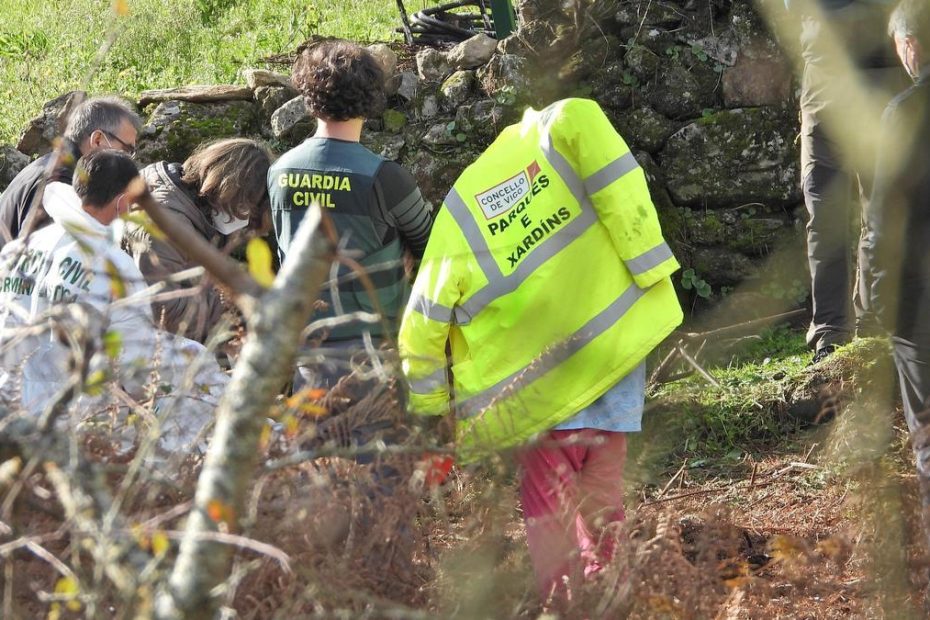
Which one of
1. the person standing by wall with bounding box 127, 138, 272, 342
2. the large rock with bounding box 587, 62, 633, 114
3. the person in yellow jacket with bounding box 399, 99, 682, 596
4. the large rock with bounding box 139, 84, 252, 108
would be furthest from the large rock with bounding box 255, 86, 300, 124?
the person in yellow jacket with bounding box 399, 99, 682, 596

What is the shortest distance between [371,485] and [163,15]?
7.71m

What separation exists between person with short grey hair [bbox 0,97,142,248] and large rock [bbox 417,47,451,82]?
2.32 metres

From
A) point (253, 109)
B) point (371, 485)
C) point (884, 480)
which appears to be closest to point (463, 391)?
point (371, 485)

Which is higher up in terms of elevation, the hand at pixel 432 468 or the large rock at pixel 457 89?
the hand at pixel 432 468

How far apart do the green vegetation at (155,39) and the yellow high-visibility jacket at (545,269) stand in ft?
15.4

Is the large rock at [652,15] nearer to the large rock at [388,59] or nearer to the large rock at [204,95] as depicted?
the large rock at [388,59]

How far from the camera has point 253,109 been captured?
21.4ft

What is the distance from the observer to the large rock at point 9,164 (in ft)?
21.7

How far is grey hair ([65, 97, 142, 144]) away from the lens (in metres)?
4.30

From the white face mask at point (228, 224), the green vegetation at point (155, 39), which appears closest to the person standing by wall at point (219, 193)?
the white face mask at point (228, 224)

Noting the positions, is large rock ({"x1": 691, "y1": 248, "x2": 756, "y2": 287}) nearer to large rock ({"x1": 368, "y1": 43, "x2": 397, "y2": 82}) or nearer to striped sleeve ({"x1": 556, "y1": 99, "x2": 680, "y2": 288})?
large rock ({"x1": 368, "y1": 43, "x2": 397, "y2": 82})

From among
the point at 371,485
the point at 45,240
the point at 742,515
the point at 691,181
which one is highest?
the point at 45,240

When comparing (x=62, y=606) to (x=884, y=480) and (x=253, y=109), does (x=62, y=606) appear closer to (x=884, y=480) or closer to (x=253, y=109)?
(x=884, y=480)

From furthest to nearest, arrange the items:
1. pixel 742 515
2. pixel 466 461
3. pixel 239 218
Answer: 1. pixel 742 515
2. pixel 239 218
3. pixel 466 461
